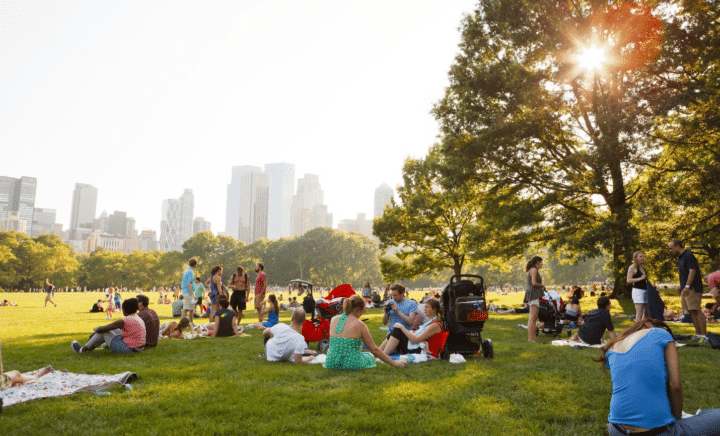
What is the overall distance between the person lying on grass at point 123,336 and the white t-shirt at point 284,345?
107 inches

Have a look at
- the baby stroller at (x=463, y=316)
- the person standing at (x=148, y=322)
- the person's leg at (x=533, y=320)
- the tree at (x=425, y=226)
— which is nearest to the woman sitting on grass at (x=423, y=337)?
the baby stroller at (x=463, y=316)

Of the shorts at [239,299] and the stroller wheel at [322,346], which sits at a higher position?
the shorts at [239,299]

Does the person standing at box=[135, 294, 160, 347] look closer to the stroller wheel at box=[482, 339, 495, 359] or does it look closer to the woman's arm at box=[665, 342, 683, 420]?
the stroller wheel at box=[482, 339, 495, 359]

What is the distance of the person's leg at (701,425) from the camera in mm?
3141

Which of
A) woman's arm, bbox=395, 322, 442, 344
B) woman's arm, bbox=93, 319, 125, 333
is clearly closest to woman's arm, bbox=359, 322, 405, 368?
woman's arm, bbox=395, 322, 442, 344

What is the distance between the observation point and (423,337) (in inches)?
312

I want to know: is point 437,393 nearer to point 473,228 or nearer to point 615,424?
point 615,424

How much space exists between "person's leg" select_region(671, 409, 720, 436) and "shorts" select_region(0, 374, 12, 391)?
678 centimetres

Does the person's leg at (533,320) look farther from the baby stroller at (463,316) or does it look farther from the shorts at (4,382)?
the shorts at (4,382)

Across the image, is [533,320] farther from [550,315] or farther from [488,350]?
[488,350]

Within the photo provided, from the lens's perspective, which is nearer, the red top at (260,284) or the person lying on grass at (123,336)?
the person lying on grass at (123,336)

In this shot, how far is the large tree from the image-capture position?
52.0 feet

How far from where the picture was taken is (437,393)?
5.47m

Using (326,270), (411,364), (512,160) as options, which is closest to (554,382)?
(411,364)
